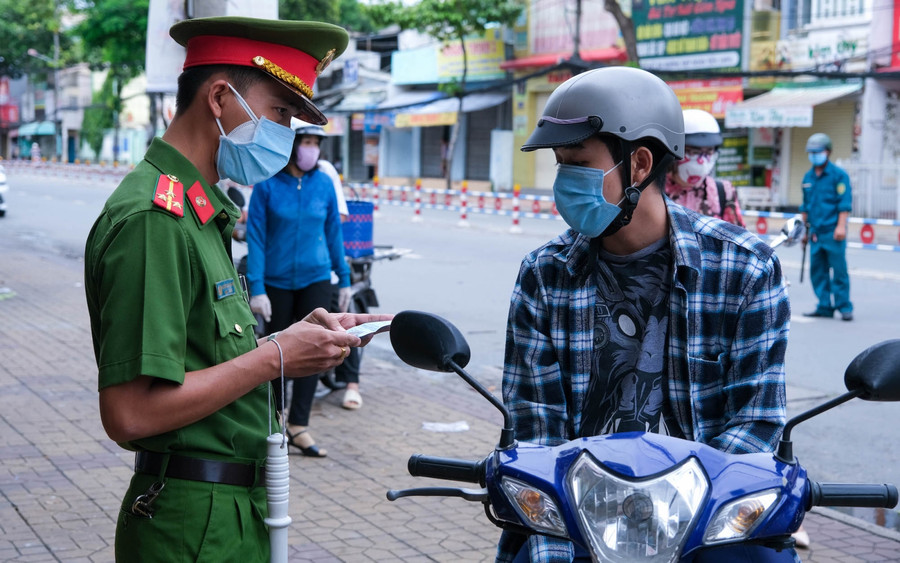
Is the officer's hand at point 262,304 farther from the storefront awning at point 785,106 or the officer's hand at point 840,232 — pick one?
the storefront awning at point 785,106

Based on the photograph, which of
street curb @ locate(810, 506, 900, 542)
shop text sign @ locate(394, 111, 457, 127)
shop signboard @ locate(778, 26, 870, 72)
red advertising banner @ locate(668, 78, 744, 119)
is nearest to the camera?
street curb @ locate(810, 506, 900, 542)

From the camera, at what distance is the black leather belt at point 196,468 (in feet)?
7.13

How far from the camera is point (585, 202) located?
252cm

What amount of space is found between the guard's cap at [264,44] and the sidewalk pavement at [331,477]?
268 centimetres

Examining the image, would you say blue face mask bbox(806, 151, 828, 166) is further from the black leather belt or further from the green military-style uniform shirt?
the black leather belt

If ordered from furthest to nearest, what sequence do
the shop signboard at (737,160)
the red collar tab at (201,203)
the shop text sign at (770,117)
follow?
the shop signboard at (737,160), the shop text sign at (770,117), the red collar tab at (201,203)

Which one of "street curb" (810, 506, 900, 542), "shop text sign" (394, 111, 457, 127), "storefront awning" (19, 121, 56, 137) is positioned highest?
"storefront awning" (19, 121, 56, 137)

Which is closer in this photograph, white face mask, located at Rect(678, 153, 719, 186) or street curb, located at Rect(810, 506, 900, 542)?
street curb, located at Rect(810, 506, 900, 542)

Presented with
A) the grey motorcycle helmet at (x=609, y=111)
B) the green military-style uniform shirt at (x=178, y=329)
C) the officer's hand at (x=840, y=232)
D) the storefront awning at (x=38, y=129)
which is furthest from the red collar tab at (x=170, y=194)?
the storefront awning at (x=38, y=129)

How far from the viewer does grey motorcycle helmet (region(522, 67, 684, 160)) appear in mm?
2430

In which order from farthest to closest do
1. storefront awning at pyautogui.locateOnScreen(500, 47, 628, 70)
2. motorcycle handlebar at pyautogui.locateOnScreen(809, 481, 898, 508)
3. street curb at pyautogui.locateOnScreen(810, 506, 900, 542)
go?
1. storefront awning at pyautogui.locateOnScreen(500, 47, 628, 70)
2. street curb at pyautogui.locateOnScreen(810, 506, 900, 542)
3. motorcycle handlebar at pyautogui.locateOnScreen(809, 481, 898, 508)

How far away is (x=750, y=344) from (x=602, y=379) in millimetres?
350

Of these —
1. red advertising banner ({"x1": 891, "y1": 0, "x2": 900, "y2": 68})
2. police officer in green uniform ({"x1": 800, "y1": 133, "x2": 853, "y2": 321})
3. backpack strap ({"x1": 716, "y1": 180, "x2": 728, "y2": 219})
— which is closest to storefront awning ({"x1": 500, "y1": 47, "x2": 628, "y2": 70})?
red advertising banner ({"x1": 891, "y1": 0, "x2": 900, "y2": 68})

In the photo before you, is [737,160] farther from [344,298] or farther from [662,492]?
[662,492]
